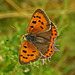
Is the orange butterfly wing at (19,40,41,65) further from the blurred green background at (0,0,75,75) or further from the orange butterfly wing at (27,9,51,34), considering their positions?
the blurred green background at (0,0,75,75)

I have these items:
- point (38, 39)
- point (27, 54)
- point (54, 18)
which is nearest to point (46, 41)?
point (38, 39)

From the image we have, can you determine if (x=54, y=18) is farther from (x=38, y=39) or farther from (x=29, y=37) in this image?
(x=29, y=37)

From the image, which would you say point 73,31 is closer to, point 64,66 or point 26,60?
point 64,66

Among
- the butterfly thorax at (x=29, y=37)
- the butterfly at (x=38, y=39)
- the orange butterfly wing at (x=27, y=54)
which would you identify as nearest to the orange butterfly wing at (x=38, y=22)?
the butterfly at (x=38, y=39)

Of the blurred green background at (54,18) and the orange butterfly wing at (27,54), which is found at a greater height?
the blurred green background at (54,18)

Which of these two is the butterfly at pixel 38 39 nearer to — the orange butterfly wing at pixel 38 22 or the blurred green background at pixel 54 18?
the orange butterfly wing at pixel 38 22

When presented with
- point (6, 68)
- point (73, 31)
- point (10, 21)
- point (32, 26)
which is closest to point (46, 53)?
point (32, 26)
